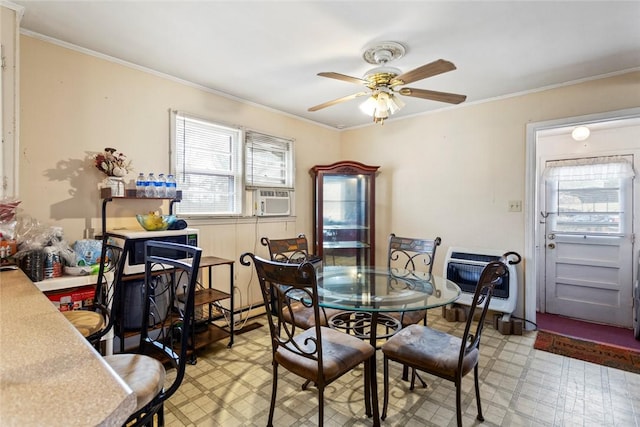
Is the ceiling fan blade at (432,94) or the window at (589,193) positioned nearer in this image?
the ceiling fan blade at (432,94)

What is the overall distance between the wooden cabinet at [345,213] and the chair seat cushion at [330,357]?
7.26 feet

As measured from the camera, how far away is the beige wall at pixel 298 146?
7.25 feet

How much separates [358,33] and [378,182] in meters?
2.39

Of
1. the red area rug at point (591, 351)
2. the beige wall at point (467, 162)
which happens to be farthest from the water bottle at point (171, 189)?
the red area rug at point (591, 351)

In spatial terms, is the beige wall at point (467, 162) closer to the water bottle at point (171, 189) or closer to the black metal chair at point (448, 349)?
the black metal chair at point (448, 349)

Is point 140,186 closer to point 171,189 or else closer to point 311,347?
point 171,189

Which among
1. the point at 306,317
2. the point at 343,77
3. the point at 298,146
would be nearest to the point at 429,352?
the point at 306,317

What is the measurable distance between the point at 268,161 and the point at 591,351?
362cm

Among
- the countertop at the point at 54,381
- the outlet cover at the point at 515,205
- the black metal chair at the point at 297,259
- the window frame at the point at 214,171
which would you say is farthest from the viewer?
the outlet cover at the point at 515,205

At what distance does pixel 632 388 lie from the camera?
213 cm

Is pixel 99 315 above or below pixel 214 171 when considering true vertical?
below

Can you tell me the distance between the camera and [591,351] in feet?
8.87

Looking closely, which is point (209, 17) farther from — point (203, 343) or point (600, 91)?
point (600, 91)

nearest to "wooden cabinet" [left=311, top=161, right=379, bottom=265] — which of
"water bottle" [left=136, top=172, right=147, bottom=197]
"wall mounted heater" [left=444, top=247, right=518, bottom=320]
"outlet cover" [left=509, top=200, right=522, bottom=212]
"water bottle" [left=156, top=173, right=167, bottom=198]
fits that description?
"wall mounted heater" [left=444, top=247, right=518, bottom=320]
